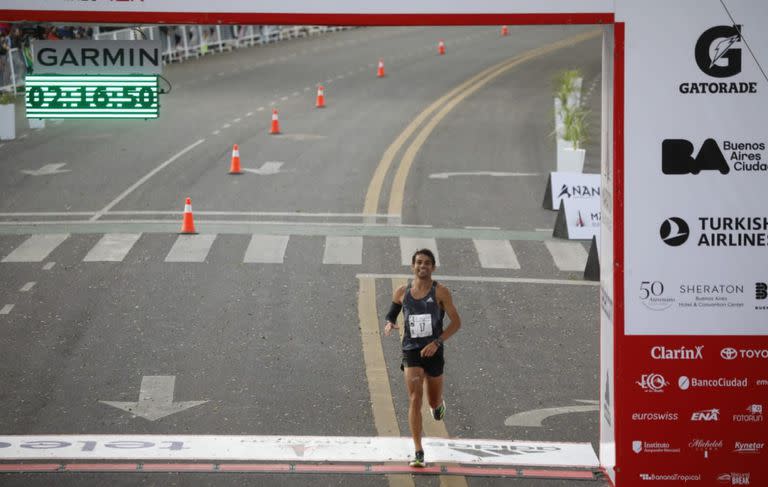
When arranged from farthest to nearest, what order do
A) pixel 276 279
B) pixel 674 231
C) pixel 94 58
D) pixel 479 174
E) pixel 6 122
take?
pixel 6 122
pixel 479 174
pixel 276 279
pixel 94 58
pixel 674 231

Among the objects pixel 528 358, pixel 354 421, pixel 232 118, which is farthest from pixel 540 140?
pixel 354 421

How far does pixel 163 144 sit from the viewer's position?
105ft

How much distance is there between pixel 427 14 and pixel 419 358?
132 inches

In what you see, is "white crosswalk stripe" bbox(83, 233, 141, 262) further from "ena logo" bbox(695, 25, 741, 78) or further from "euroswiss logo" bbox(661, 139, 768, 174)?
"ena logo" bbox(695, 25, 741, 78)

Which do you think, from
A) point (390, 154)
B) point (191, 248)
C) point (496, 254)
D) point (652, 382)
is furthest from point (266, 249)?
point (652, 382)

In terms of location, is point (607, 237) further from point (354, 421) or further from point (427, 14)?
point (354, 421)

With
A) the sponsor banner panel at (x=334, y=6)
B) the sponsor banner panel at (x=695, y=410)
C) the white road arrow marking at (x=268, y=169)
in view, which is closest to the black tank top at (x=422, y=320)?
the sponsor banner panel at (x=695, y=410)

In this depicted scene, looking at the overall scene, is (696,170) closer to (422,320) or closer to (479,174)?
(422,320)

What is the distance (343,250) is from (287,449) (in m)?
8.97

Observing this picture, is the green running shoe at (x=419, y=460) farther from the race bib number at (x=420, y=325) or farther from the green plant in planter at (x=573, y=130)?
the green plant in planter at (x=573, y=130)

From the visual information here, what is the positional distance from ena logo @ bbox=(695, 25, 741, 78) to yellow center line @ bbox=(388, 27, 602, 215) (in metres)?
14.6

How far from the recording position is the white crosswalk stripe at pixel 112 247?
2045 centimetres

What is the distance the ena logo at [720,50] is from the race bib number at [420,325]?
3.40m

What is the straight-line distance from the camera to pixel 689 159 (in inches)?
390
